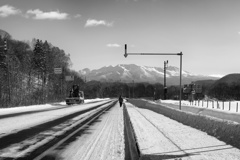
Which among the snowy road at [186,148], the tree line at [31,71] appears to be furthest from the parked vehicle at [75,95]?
the snowy road at [186,148]

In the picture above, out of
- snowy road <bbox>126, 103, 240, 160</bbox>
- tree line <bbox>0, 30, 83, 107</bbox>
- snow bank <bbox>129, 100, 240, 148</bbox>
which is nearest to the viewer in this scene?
snowy road <bbox>126, 103, 240, 160</bbox>

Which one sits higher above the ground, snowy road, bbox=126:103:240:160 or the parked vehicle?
the parked vehicle

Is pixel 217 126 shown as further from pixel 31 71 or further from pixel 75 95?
pixel 31 71

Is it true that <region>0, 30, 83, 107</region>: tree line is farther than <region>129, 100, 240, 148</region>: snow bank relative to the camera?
Yes

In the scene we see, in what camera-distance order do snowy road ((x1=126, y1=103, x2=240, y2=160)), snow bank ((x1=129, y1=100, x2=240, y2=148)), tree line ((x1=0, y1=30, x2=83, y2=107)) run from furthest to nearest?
1. tree line ((x1=0, y1=30, x2=83, y2=107))
2. snow bank ((x1=129, y1=100, x2=240, y2=148))
3. snowy road ((x1=126, y1=103, x2=240, y2=160))

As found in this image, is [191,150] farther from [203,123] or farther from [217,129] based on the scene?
[203,123]

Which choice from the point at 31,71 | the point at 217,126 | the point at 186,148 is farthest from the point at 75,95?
the point at 31,71

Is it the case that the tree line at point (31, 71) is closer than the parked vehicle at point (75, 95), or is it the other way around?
the parked vehicle at point (75, 95)

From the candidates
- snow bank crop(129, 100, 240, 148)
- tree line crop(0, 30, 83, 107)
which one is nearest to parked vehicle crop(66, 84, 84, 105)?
tree line crop(0, 30, 83, 107)

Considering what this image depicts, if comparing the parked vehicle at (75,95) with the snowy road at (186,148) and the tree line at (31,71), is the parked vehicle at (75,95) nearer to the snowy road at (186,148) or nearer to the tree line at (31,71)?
the tree line at (31,71)

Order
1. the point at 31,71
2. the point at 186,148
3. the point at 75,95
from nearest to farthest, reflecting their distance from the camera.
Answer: the point at 186,148, the point at 75,95, the point at 31,71

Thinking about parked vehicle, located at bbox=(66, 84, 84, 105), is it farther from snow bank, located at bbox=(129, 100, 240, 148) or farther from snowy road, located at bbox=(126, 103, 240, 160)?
snowy road, located at bbox=(126, 103, 240, 160)

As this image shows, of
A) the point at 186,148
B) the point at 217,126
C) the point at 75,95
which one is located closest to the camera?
the point at 186,148

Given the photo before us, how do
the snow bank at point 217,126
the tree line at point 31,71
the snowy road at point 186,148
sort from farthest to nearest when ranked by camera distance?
the tree line at point 31,71
the snow bank at point 217,126
the snowy road at point 186,148
